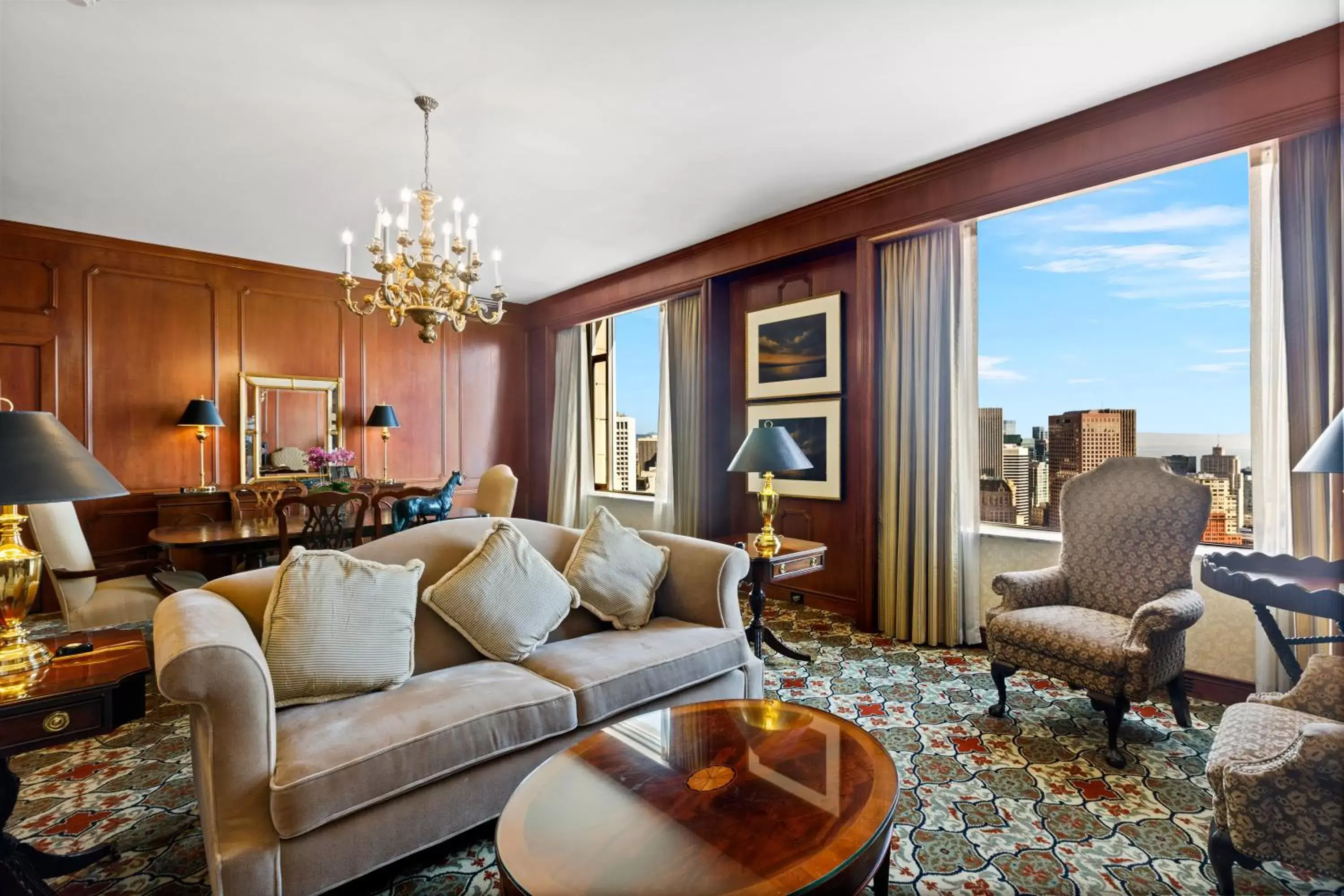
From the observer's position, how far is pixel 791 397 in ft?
15.3

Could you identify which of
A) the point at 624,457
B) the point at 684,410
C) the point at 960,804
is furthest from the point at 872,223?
the point at 624,457

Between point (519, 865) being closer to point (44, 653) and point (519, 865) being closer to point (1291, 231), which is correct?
point (44, 653)

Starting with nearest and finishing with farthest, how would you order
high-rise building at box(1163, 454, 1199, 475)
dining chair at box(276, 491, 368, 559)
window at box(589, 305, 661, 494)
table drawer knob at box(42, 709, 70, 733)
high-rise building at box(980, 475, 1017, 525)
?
table drawer knob at box(42, 709, 70, 733) → high-rise building at box(1163, 454, 1199, 475) → dining chair at box(276, 491, 368, 559) → high-rise building at box(980, 475, 1017, 525) → window at box(589, 305, 661, 494)

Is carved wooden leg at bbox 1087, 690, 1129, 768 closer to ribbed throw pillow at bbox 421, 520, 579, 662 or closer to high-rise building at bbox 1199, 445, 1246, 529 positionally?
high-rise building at bbox 1199, 445, 1246, 529

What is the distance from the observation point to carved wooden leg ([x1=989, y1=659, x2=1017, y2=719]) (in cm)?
269

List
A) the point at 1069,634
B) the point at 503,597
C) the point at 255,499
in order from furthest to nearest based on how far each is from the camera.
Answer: the point at 255,499
the point at 1069,634
the point at 503,597

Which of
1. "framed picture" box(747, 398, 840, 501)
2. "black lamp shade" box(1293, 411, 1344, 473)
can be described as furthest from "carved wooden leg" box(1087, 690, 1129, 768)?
"framed picture" box(747, 398, 840, 501)

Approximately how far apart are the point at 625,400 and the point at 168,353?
389 cm

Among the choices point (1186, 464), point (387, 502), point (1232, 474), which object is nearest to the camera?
point (1232, 474)

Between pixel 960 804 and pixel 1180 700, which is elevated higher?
pixel 1180 700

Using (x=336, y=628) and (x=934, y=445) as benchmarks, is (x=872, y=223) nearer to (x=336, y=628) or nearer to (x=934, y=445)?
(x=934, y=445)

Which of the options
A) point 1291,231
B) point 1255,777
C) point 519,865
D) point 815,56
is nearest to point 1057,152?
point 1291,231

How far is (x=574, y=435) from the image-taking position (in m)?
6.73

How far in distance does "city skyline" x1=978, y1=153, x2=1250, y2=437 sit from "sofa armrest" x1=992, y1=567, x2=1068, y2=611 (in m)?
1.04
